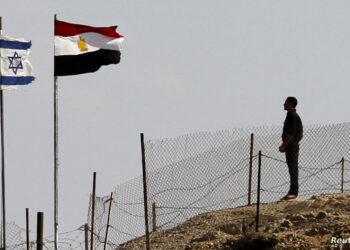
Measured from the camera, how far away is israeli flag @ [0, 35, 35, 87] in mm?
22500

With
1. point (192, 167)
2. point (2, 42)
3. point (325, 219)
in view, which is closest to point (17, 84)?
point (2, 42)

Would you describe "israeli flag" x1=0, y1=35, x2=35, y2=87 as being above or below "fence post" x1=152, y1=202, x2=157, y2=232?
above

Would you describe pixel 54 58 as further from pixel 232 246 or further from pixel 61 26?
pixel 232 246

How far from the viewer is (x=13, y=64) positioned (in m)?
22.5

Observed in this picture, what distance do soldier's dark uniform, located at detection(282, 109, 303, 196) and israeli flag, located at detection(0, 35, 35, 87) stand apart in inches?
215

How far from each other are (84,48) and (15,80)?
1.85m

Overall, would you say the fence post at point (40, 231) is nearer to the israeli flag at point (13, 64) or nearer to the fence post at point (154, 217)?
the fence post at point (154, 217)

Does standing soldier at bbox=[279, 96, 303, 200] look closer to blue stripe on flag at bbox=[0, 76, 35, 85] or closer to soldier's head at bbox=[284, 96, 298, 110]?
soldier's head at bbox=[284, 96, 298, 110]

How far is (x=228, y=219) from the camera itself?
2052 cm

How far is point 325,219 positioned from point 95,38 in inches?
→ 234

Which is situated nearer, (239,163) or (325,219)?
(325,219)
